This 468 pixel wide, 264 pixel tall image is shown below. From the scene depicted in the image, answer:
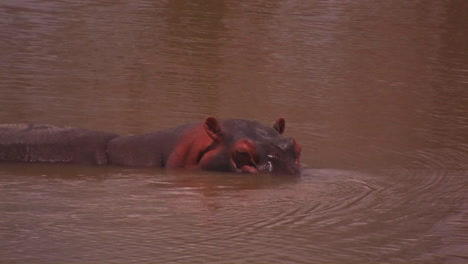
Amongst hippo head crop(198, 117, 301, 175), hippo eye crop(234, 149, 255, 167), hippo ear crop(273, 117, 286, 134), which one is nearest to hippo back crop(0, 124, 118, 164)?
hippo head crop(198, 117, 301, 175)

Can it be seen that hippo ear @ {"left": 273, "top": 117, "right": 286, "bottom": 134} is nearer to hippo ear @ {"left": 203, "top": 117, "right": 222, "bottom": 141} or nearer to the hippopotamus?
the hippopotamus

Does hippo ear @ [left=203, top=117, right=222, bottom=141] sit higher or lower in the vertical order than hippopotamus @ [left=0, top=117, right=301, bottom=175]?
higher

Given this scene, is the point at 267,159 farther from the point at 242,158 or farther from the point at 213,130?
the point at 213,130

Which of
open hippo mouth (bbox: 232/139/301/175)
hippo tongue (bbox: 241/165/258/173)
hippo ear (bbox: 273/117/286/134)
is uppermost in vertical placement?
hippo ear (bbox: 273/117/286/134)

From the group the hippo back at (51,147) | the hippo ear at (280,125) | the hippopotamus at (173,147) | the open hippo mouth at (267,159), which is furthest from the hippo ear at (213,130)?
the hippo back at (51,147)

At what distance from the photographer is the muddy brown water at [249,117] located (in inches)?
209

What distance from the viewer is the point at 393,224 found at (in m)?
5.74

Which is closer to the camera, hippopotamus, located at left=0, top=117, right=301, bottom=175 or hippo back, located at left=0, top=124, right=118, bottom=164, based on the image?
hippopotamus, located at left=0, top=117, right=301, bottom=175

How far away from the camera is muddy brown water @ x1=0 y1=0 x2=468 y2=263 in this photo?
17.4 ft

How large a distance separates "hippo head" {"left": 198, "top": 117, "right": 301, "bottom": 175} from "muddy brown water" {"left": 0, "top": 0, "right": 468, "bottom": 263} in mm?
97

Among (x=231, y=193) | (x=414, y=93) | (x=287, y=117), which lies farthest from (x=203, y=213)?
(x=414, y=93)

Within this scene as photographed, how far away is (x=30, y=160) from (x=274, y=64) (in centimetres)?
395

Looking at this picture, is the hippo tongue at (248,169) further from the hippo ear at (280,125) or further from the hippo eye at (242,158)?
the hippo ear at (280,125)

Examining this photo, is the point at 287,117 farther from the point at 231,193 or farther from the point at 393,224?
the point at 393,224
